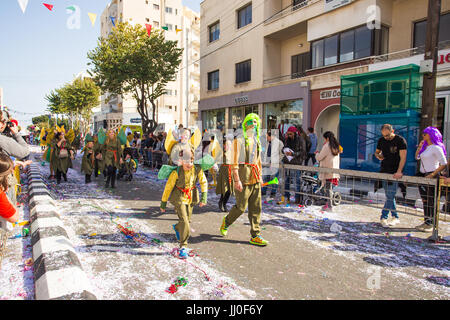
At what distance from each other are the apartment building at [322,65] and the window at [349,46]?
5 cm

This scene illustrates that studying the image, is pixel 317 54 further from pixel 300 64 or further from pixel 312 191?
pixel 312 191

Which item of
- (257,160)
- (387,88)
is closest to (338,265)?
(257,160)

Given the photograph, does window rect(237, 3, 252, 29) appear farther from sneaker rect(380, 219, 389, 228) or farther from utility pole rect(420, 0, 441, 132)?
sneaker rect(380, 219, 389, 228)

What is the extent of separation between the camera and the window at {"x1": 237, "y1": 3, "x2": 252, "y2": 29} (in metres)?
21.5

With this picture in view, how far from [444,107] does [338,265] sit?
10600 mm

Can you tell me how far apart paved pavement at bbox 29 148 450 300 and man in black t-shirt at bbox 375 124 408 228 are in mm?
280

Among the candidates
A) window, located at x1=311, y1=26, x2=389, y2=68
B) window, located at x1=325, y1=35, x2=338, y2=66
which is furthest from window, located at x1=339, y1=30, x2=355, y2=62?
window, located at x1=325, y1=35, x2=338, y2=66

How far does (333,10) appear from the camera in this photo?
15898 millimetres

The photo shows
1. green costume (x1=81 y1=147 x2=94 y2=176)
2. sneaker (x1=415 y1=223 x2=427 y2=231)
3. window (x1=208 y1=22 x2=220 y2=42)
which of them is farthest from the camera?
window (x1=208 y1=22 x2=220 y2=42)

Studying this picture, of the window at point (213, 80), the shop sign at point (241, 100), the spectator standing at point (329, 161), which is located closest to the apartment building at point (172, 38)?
the window at point (213, 80)

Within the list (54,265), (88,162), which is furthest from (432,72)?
(88,162)

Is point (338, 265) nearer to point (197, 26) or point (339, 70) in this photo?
point (339, 70)

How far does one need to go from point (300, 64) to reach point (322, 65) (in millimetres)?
2703

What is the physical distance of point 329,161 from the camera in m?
7.03
